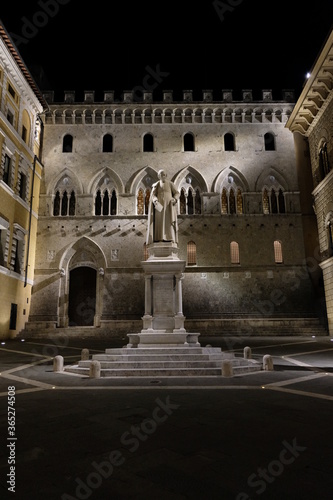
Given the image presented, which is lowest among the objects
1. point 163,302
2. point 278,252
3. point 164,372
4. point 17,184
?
point 164,372

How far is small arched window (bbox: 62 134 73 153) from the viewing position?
1199 inches

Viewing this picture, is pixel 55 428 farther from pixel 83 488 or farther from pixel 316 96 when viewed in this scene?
pixel 316 96

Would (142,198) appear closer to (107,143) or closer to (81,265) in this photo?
(107,143)

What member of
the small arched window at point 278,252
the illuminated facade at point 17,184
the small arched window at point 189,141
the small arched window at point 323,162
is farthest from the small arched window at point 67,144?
the small arched window at point 323,162

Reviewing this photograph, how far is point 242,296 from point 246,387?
19929 mm

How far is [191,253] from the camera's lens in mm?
28203

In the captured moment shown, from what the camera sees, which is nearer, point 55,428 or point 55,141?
point 55,428

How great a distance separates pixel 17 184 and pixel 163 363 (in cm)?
1934

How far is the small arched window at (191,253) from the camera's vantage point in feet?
91.8

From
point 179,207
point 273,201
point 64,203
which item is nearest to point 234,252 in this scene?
point 273,201

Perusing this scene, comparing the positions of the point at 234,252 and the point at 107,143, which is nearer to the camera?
the point at 234,252

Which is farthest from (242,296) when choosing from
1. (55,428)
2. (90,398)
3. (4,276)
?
(55,428)

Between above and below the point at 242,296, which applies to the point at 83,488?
below

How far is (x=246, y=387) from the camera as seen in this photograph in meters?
7.69
